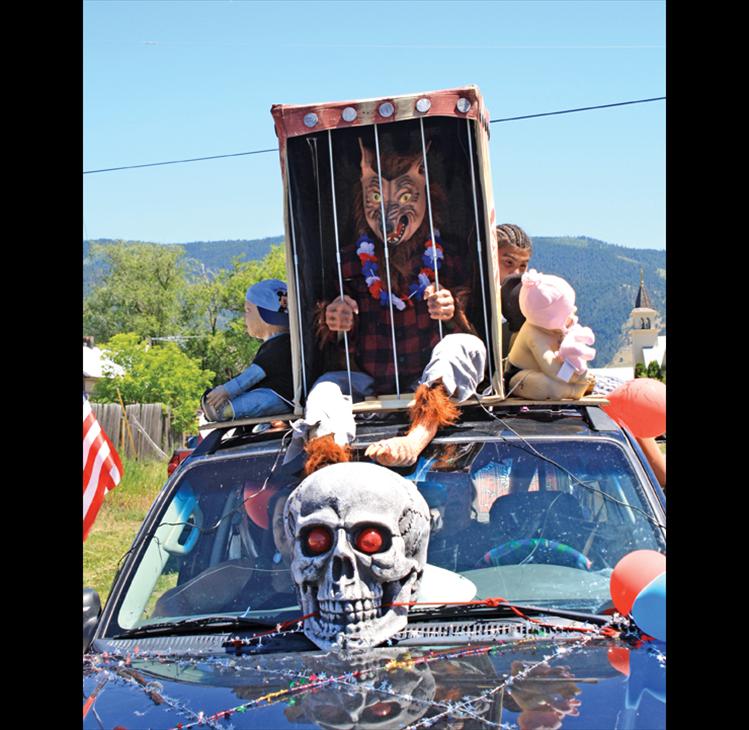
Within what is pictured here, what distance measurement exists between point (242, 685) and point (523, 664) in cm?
79

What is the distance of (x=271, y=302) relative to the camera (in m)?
5.26

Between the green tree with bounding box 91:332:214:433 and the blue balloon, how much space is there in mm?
23499

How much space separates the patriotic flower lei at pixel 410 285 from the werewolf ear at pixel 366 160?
11.4 inches

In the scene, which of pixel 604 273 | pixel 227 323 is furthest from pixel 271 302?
pixel 604 273

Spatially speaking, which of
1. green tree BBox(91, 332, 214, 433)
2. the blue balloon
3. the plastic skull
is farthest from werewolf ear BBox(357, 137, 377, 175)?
green tree BBox(91, 332, 214, 433)

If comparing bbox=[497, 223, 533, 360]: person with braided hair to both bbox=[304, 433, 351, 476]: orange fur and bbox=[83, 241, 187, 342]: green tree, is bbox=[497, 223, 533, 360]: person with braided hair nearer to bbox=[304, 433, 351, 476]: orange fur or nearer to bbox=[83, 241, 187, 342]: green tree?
bbox=[304, 433, 351, 476]: orange fur

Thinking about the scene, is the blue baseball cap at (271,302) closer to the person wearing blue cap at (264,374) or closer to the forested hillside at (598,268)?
the person wearing blue cap at (264,374)

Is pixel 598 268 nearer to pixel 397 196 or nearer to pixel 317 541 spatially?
pixel 397 196

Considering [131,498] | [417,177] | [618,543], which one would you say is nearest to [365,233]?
[417,177]

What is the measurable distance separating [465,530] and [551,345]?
1.11 meters

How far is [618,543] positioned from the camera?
3762 millimetres

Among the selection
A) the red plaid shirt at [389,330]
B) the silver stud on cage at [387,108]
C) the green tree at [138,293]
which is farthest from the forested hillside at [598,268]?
the silver stud on cage at [387,108]

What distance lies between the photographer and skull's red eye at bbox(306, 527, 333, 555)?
3.28 meters
